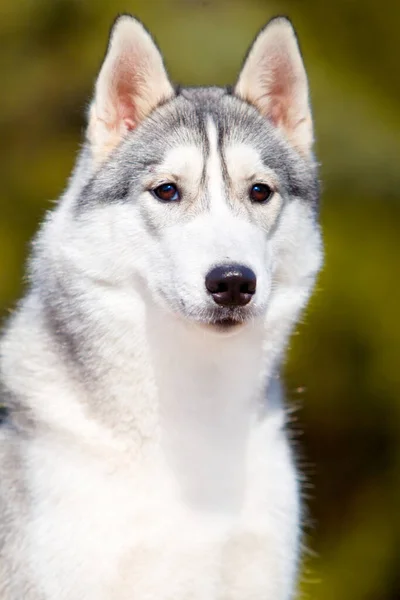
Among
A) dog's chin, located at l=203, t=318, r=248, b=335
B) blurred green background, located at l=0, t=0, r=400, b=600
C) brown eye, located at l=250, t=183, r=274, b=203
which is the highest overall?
brown eye, located at l=250, t=183, r=274, b=203

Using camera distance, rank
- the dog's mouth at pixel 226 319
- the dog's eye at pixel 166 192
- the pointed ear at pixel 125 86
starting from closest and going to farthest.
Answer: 1. the dog's mouth at pixel 226 319
2. the dog's eye at pixel 166 192
3. the pointed ear at pixel 125 86

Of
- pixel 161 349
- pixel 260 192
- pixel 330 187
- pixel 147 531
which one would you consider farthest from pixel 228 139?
pixel 330 187

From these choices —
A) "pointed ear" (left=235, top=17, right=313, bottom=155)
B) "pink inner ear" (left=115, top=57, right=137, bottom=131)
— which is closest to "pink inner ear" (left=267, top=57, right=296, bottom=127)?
"pointed ear" (left=235, top=17, right=313, bottom=155)

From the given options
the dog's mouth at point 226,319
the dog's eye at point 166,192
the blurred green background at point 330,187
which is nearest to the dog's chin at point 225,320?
the dog's mouth at point 226,319

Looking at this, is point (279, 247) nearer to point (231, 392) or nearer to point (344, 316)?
point (231, 392)

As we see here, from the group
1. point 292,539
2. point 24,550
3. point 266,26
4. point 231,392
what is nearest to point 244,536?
point 292,539

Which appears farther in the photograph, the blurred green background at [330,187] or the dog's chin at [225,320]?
the blurred green background at [330,187]

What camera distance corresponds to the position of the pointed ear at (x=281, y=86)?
3936mm

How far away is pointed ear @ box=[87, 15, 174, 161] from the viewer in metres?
3.75

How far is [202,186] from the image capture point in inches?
144

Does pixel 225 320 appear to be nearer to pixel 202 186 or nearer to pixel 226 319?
pixel 226 319

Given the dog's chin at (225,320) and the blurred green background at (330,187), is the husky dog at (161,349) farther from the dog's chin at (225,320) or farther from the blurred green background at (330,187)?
the blurred green background at (330,187)

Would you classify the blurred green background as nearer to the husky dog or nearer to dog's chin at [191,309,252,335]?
the husky dog

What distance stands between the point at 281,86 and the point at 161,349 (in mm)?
1124
